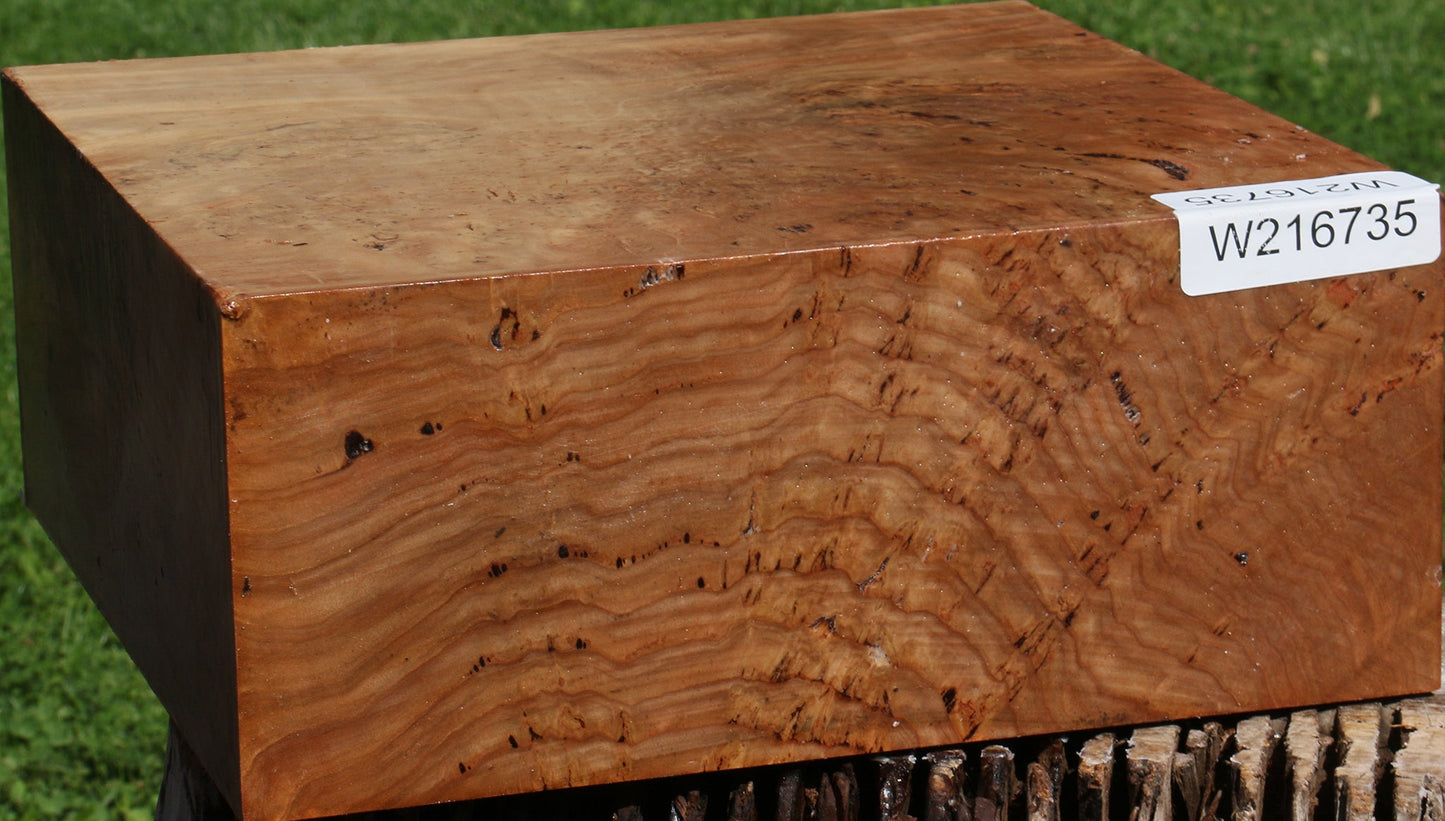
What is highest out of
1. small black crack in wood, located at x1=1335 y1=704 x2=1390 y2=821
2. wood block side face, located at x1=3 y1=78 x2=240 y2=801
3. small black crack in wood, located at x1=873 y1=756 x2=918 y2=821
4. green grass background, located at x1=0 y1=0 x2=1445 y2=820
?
wood block side face, located at x1=3 y1=78 x2=240 y2=801

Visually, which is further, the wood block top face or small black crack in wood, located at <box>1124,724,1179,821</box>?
small black crack in wood, located at <box>1124,724,1179,821</box>

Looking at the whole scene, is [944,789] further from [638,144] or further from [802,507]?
[638,144]

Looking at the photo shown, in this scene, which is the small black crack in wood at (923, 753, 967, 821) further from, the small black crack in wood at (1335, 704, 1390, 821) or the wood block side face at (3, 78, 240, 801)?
the wood block side face at (3, 78, 240, 801)

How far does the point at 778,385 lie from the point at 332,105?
689mm

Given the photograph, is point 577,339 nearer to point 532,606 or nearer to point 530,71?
point 532,606

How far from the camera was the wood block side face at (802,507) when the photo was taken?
52.3 inches

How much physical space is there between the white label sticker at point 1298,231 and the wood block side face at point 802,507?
20 millimetres

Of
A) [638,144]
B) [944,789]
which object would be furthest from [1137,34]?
[944,789]

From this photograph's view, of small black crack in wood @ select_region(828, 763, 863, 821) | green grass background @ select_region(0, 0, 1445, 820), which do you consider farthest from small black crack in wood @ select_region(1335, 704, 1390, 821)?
green grass background @ select_region(0, 0, 1445, 820)

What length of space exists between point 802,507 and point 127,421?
64cm

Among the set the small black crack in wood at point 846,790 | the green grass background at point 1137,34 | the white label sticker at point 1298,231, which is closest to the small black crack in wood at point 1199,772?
the small black crack in wood at point 846,790

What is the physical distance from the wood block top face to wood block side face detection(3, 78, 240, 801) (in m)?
0.05

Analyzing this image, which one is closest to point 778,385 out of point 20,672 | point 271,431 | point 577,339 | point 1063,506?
point 577,339

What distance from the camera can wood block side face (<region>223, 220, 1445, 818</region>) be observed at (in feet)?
4.36
